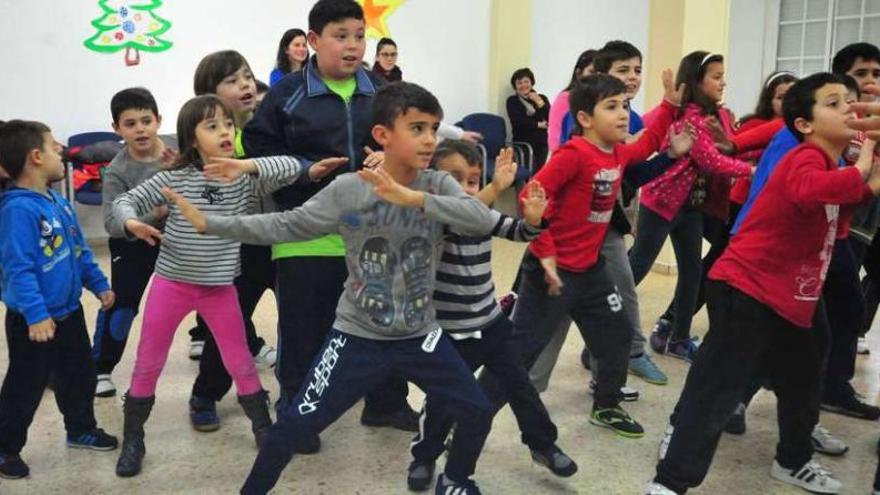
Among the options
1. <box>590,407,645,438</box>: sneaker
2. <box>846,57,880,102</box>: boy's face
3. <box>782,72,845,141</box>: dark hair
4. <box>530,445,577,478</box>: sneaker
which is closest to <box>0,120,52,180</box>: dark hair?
<box>530,445,577,478</box>: sneaker

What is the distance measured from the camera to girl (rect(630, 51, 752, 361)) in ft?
10.7

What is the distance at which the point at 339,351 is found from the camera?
7.14 feet

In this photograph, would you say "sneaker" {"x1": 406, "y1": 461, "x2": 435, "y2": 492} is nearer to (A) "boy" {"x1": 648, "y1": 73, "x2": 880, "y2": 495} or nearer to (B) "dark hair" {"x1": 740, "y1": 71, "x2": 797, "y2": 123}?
→ (A) "boy" {"x1": 648, "y1": 73, "x2": 880, "y2": 495}

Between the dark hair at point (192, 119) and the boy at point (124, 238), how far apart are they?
0.37 meters

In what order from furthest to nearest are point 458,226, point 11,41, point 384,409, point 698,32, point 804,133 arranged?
1. point 11,41
2. point 698,32
3. point 384,409
4. point 804,133
5. point 458,226

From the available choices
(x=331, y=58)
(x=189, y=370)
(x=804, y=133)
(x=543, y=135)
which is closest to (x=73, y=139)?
(x=189, y=370)

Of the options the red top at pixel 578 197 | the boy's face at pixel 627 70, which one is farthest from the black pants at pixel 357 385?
the boy's face at pixel 627 70

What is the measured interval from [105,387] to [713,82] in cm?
281

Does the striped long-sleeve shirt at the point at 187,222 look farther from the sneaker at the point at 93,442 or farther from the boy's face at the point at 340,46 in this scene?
the sneaker at the point at 93,442

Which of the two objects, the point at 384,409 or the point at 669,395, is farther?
the point at 669,395

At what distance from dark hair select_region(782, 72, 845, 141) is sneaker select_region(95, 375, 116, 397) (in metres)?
2.76

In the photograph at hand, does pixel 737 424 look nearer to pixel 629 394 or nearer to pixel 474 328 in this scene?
pixel 629 394

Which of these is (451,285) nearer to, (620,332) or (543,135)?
(620,332)

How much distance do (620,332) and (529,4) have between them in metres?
5.98
